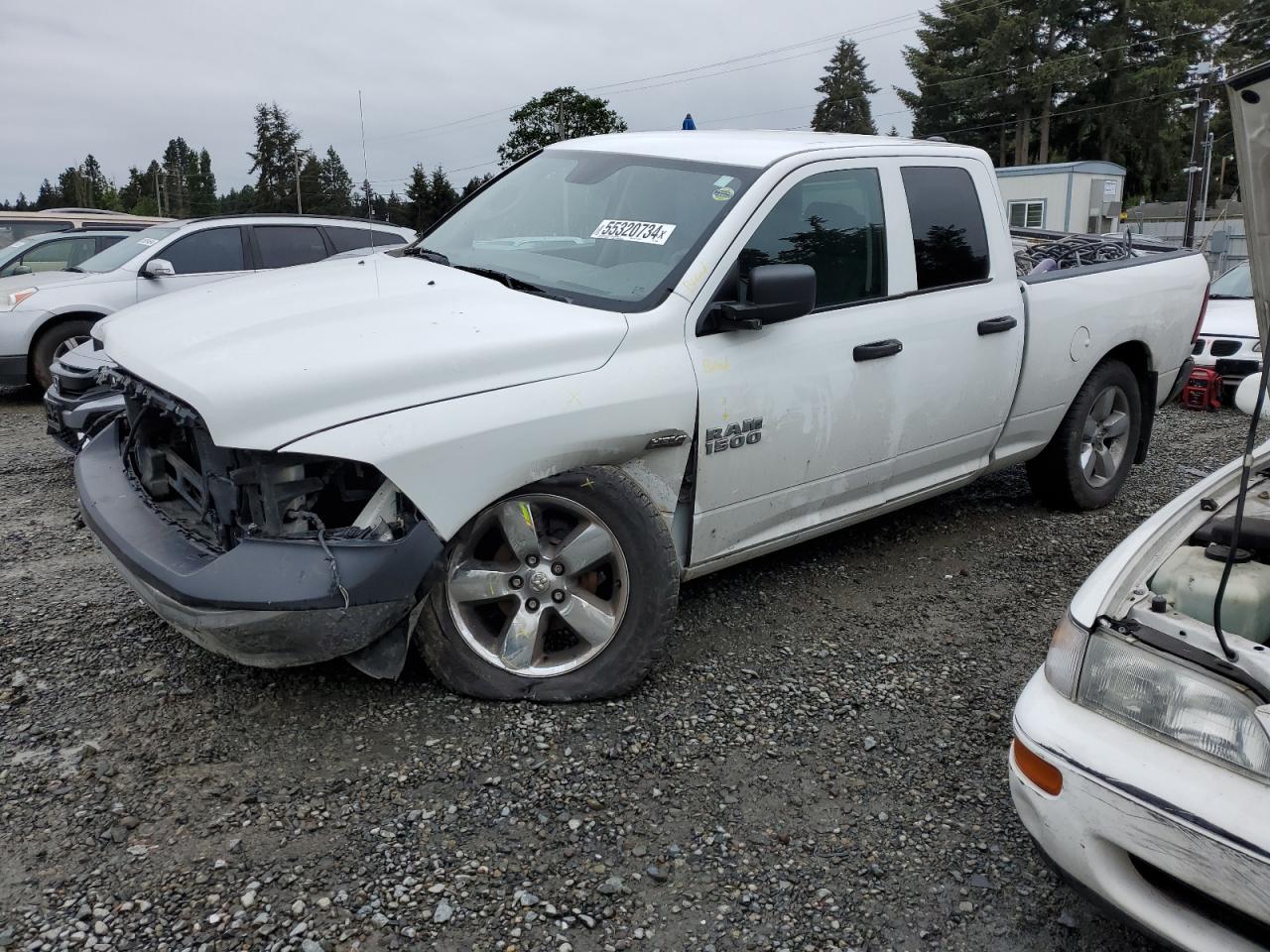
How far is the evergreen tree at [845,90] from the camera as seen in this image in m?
71.4

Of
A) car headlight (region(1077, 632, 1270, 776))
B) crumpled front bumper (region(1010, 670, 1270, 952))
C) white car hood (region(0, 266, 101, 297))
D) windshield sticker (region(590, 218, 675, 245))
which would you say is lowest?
crumpled front bumper (region(1010, 670, 1270, 952))

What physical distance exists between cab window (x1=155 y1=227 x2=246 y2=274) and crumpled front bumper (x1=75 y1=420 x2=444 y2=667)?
676 centimetres

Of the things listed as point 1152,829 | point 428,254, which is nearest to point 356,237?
point 428,254

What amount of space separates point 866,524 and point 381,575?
10.1 feet

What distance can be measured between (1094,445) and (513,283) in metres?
3.42

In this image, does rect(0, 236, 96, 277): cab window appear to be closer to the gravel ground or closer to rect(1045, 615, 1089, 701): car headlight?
the gravel ground

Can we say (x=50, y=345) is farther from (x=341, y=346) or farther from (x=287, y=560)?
(x=287, y=560)

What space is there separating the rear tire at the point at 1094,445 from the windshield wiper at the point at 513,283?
9.78 feet

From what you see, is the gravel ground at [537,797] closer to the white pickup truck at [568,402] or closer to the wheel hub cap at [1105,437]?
the white pickup truck at [568,402]

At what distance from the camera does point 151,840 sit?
2.56 metres

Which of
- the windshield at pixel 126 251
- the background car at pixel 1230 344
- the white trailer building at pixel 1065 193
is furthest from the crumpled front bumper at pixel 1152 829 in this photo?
the white trailer building at pixel 1065 193

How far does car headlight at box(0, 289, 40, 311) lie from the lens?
27.8ft

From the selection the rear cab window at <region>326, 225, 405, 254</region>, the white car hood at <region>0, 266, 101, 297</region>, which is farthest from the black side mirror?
the white car hood at <region>0, 266, 101, 297</region>

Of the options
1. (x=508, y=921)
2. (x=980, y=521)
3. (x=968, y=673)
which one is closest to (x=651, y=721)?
(x=508, y=921)
